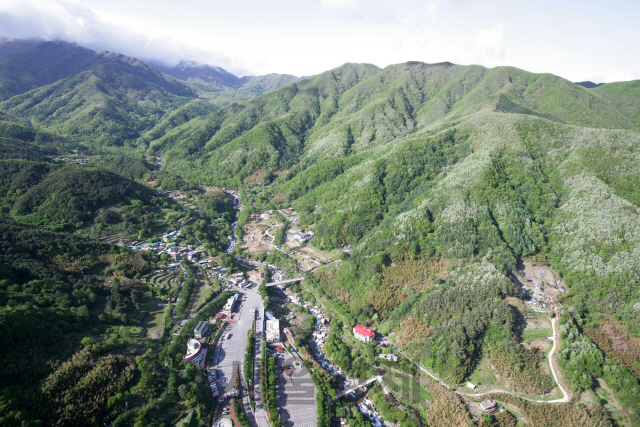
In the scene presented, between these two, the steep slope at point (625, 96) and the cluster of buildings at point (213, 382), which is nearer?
the cluster of buildings at point (213, 382)

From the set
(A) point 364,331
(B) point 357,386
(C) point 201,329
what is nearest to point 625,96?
(A) point 364,331

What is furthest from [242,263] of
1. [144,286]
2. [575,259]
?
[575,259]

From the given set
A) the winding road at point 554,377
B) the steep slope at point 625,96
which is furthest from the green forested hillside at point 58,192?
the steep slope at point 625,96

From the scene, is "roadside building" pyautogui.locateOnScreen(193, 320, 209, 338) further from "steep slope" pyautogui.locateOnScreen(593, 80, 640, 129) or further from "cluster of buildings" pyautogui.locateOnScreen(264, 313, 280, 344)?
"steep slope" pyautogui.locateOnScreen(593, 80, 640, 129)

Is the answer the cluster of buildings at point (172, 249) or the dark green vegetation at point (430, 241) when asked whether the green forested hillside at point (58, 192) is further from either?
the cluster of buildings at point (172, 249)

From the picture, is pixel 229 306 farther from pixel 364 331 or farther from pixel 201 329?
pixel 364 331

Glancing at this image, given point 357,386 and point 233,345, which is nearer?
point 357,386

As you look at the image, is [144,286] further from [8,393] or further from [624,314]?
[624,314]
